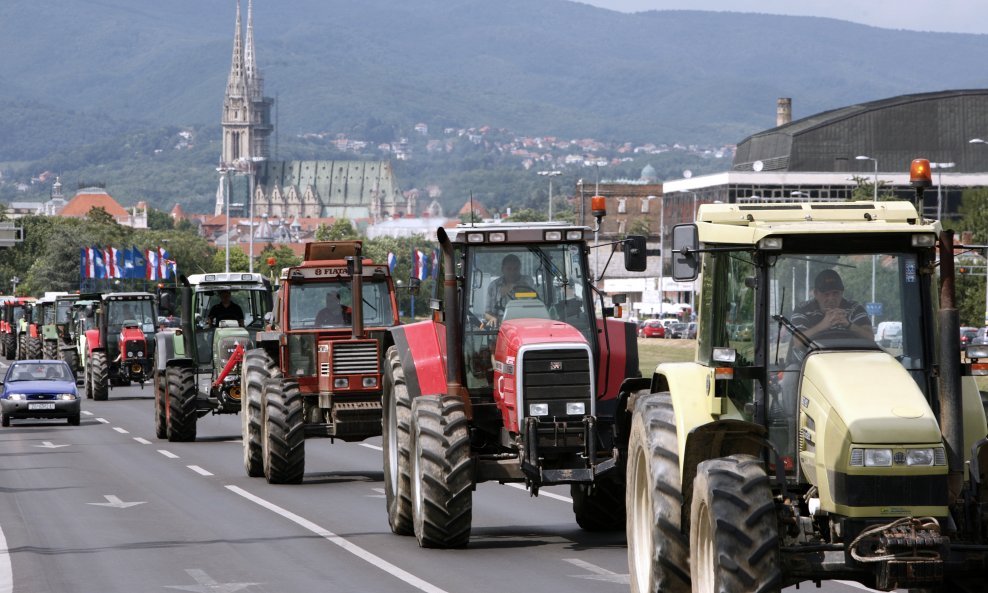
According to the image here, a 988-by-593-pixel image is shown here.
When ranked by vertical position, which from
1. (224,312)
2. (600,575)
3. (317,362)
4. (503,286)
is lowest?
(600,575)

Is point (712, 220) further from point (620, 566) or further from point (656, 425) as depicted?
point (620, 566)

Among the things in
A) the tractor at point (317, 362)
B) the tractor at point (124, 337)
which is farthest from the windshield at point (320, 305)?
the tractor at point (124, 337)

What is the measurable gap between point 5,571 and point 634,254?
5798 millimetres

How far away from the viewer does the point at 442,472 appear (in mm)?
14992

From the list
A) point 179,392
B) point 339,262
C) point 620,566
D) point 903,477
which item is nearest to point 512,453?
point 620,566

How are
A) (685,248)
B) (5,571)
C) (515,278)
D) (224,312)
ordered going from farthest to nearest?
(224,312), (515,278), (5,571), (685,248)

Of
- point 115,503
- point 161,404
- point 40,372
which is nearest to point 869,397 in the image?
point 115,503

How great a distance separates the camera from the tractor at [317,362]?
887 inches

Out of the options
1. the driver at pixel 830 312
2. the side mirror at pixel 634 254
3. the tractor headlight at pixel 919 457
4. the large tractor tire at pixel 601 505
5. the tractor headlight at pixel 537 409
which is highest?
the side mirror at pixel 634 254

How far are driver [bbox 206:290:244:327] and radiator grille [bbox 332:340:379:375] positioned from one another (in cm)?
771

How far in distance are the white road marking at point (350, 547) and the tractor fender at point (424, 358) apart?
5.10ft

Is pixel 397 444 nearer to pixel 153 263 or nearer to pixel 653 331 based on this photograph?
pixel 653 331

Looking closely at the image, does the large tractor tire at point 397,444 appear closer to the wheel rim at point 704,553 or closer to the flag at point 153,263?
the wheel rim at point 704,553

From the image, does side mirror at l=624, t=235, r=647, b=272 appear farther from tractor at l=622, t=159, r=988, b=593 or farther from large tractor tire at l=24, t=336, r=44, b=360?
large tractor tire at l=24, t=336, r=44, b=360
